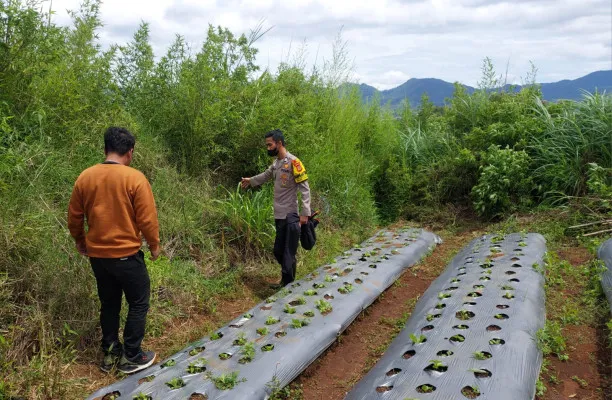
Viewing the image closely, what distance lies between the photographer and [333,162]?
8.75 metres

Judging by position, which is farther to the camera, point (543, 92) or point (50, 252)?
point (543, 92)

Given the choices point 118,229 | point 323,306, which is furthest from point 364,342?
point 118,229

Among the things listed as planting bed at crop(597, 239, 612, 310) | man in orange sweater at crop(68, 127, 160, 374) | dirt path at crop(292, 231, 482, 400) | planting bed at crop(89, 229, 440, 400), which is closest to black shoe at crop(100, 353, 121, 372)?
man in orange sweater at crop(68, 127, 160, 374)

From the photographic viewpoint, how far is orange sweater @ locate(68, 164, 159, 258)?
3.34 meters

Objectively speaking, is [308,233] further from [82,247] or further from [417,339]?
[82,247]

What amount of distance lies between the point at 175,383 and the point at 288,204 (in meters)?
2.50

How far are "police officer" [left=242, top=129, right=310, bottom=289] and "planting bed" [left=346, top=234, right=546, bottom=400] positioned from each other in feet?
4.91

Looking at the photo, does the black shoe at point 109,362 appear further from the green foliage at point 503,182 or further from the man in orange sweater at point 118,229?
the green foliage at point 503,182

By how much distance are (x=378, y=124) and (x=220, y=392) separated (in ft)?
28.5

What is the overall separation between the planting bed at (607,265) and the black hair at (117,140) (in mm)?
4638

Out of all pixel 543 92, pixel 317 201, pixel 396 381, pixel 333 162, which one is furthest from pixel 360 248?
pixel 543 92

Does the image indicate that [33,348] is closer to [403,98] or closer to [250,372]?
[250,372]

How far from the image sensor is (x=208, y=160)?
6742 millimetres

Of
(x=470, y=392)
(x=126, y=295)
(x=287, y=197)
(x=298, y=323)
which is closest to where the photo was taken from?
(x=470, y=392)
